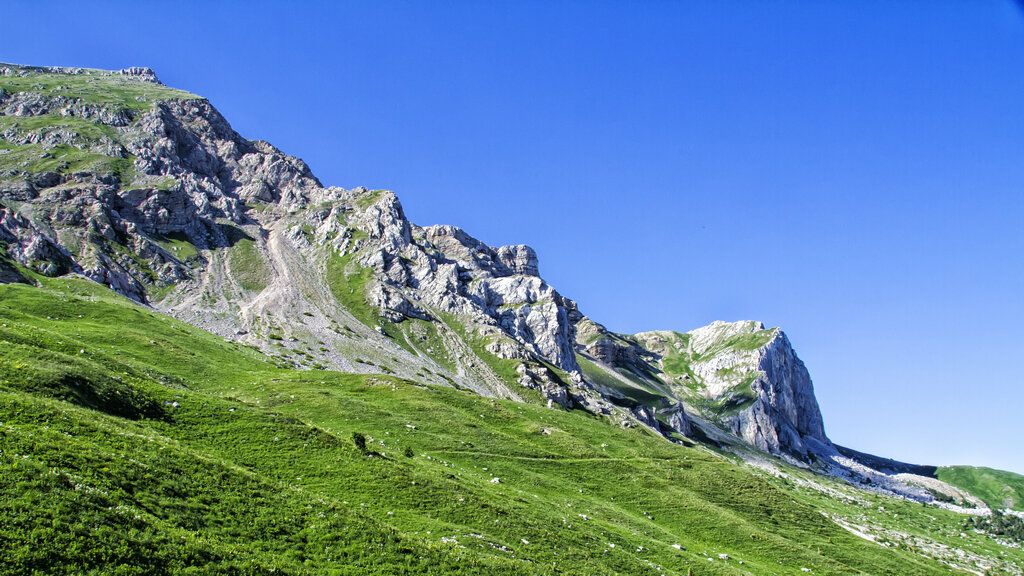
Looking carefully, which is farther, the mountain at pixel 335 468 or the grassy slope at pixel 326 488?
the mountain at pixel 335 468

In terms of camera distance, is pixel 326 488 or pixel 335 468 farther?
pixel 335 468

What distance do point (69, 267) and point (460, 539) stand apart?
162 metres

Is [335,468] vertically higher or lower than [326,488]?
higher

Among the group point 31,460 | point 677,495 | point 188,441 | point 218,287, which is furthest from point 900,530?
point 218,287

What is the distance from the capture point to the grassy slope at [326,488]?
61.0 ft

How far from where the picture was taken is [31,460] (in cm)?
1909

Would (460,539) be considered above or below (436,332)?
below

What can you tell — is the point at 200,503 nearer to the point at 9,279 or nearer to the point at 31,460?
the point at 31,460

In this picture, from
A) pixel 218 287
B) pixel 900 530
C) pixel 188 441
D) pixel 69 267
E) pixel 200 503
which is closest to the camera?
pixel 200 503

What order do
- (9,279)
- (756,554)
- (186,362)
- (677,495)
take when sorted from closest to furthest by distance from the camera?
(756,554), (677,495), (186,362), (9,279)

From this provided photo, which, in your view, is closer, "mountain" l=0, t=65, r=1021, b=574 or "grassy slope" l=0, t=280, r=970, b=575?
"grassy slope" l=0, t=280, r=970, b=575

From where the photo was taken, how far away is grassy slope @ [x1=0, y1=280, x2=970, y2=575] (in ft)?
61.0

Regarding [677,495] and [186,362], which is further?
[186,362]

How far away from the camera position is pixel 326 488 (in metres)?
31.8
